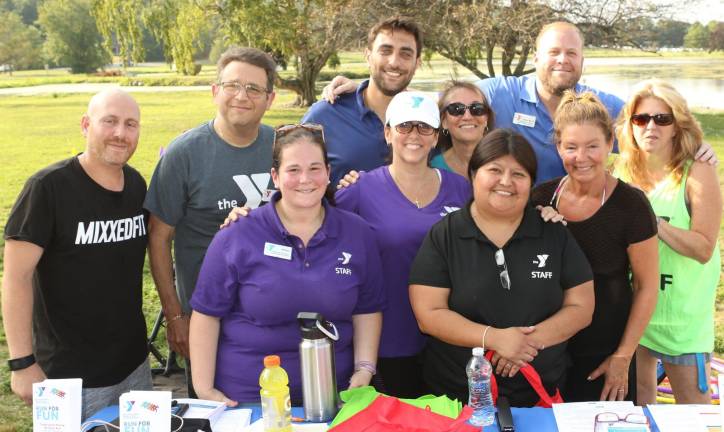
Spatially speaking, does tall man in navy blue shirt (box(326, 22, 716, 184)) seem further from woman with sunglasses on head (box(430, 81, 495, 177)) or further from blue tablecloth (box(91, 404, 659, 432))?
blue tablecloth (box(91, 404, 659, 432))

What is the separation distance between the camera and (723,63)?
1548 inches

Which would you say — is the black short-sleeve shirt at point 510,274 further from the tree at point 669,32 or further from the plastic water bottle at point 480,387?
the tree at point 669,32

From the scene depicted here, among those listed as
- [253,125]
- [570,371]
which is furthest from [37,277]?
[570,371]

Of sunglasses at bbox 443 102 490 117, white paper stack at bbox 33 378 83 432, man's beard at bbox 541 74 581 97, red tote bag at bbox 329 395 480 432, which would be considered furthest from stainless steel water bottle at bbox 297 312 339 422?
man's beard at bbox 541 74 581 97

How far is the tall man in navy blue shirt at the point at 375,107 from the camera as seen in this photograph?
3.99 m

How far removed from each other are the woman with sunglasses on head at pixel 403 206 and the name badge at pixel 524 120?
44.3 inches

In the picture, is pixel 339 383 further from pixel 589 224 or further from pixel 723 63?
pixel 723 63

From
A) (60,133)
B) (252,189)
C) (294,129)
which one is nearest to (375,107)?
(252,189)

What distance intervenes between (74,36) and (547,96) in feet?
254

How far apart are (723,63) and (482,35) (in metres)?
28.4

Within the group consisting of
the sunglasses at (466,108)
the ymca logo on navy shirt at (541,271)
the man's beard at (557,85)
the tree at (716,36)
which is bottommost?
the ymca logo on navy shirt at (541,271)

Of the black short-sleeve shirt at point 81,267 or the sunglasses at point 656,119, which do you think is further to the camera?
the sunglasses at point 656,119

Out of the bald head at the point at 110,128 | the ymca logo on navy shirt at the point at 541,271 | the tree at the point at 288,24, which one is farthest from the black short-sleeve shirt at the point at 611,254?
the tree at the point at 288,24

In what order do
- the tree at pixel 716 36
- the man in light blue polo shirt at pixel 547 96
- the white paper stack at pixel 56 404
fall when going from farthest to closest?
the tree at pixel 716 36 → the man in light blue polo shirt at pixel 547 96 → the white paper stack at pixel 56 404
